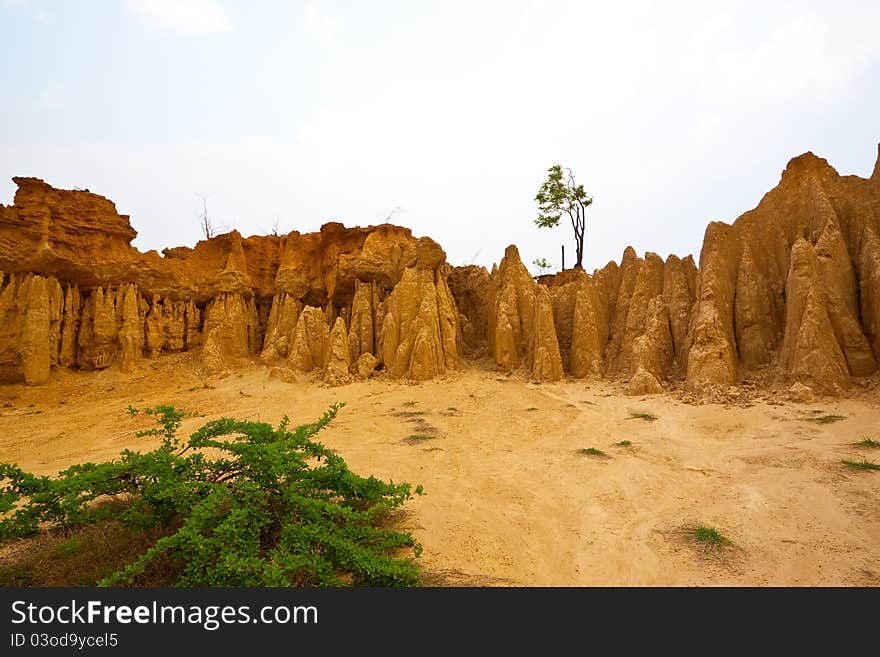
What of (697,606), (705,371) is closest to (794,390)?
(705,371)

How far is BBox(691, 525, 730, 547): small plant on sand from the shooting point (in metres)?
4.62

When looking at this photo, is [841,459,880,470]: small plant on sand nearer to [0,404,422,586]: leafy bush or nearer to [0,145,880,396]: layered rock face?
[0,145,880,396]: layered rock face

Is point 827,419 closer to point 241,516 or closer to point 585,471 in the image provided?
point 585,471

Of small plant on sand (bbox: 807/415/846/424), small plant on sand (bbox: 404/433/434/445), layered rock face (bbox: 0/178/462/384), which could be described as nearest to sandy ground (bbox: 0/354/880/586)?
small plant on sand (bbox: 404/433/434/445)

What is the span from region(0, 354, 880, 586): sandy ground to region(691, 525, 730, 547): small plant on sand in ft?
0.45

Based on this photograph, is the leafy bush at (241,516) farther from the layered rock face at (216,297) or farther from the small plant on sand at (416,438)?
the layered rock face at (216,297)

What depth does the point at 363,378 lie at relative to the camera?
674 inches

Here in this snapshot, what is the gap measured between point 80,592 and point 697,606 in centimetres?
471

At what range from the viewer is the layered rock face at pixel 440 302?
470 inches

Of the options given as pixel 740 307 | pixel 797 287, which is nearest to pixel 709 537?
pixel 797 287

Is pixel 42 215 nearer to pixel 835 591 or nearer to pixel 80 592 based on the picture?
pixel 80 592

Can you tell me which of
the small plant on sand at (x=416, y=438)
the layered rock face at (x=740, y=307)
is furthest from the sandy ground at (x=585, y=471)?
the layered rock face at (x=740, y=307)

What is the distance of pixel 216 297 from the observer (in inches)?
840

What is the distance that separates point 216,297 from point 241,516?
20.3m
